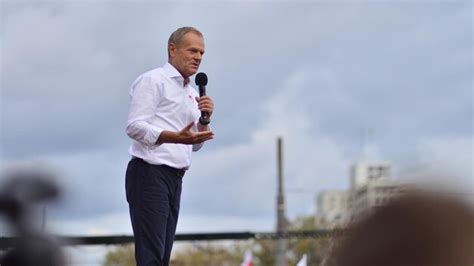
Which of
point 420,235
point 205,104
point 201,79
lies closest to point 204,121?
point 205,104

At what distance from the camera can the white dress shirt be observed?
16.2 ft

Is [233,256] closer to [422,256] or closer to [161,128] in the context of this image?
[161,128]

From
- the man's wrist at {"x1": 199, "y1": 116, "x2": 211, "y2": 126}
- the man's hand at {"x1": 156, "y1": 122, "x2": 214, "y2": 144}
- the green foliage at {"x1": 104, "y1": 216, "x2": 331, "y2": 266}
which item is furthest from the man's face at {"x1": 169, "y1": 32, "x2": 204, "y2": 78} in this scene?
the green foliage at {"x1": 104, "y1": 216, "x2": 331, "y2": 266}

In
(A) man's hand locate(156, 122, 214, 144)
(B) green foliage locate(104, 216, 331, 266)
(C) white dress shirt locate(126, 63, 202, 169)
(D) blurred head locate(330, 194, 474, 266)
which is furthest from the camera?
(B) green foliage locate(104, 216, 331, 266)

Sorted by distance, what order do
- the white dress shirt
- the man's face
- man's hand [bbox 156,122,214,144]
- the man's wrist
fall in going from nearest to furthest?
man's hand [bbox 156,122,214,144] → the man's wrist → the white dress shirt → the man's face

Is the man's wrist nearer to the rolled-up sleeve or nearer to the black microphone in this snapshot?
the black microphone

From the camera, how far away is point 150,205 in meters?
4.95

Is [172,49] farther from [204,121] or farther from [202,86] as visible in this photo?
[204,121]

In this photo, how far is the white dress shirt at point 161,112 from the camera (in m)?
4.94

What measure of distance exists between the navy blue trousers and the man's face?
0.51m

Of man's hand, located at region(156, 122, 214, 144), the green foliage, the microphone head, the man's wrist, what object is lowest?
the green foliage

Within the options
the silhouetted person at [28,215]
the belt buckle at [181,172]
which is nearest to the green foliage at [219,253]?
the belt buckle at [181,172]

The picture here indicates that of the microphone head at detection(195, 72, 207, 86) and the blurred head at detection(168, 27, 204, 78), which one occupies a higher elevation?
the blurred head at detection(168, 27, 204, 78)

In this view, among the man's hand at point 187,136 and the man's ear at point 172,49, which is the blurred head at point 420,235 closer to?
the man's hand at point 187,136
